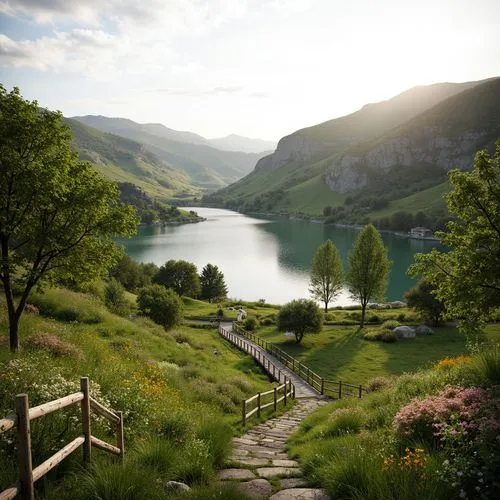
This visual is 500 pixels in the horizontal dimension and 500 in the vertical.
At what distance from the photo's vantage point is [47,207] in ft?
50.4

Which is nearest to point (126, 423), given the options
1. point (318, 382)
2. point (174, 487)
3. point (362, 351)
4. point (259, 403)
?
point (174, 487)

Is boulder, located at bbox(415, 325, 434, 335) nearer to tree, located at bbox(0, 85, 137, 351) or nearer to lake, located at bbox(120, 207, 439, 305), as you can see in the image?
lake, located at bbox(120, 207, 439, 305)

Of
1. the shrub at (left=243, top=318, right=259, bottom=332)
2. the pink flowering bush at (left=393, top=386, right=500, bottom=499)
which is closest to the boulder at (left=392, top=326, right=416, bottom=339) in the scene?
the shrub at (left=243, top=318, right=259, bottom=332)

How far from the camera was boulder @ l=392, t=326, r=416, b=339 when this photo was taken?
4959cm

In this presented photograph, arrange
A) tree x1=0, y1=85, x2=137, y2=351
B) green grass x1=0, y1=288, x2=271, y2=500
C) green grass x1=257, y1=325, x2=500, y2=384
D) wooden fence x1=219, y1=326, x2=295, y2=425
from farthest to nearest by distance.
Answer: green grass x1=257, y1=325, x2=500, y2=384 → wooden fence x1=219, y1=326, x2=295, y2=425 → tree x1=0, y1=85, x2=137, y2=351 → green grass x1=0, y1=288, x2=271, y2=500

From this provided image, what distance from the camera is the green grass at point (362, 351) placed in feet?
119

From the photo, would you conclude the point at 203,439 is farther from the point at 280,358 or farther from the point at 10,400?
the point at 280,358

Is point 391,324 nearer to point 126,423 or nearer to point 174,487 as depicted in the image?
point 126,423

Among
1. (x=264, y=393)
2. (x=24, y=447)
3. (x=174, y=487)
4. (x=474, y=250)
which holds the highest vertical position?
(x=474, y=250)

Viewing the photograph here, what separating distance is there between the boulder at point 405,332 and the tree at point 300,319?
36.4ft

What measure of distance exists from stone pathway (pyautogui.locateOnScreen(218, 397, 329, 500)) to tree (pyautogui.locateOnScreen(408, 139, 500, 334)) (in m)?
8.39

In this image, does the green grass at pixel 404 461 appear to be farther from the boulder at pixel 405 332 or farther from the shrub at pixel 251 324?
the shrub at pixel 251 324

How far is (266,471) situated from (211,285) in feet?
260

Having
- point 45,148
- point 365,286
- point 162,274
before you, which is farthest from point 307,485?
point 162,274
